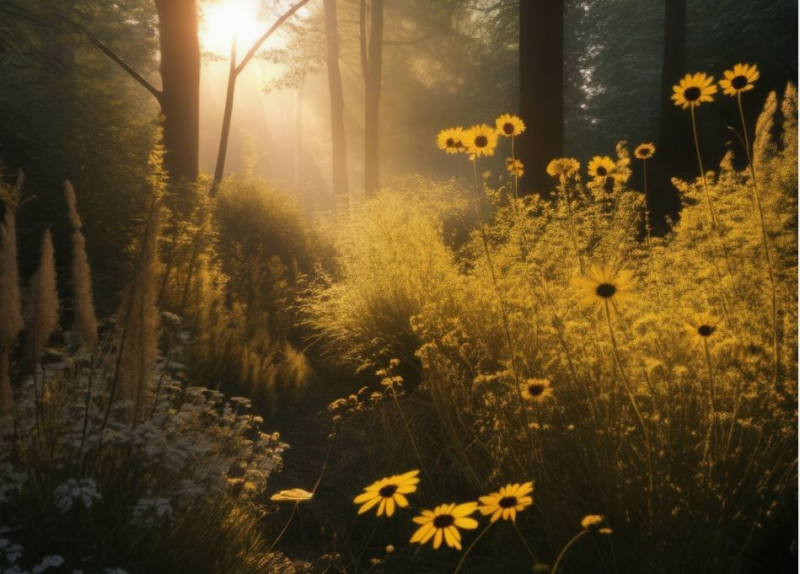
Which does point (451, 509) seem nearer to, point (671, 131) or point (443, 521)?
point (443, 521)

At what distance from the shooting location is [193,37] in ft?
27.3

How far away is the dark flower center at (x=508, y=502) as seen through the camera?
169 centimetres

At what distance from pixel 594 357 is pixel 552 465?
1.61 ft

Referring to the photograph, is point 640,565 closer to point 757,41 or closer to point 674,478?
point 674,478

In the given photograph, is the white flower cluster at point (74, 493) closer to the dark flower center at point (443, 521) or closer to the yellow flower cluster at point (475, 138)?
the dark flower center at point (443, 521)

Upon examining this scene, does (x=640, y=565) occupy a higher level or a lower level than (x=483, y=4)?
lower

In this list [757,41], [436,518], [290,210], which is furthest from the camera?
[757,41]

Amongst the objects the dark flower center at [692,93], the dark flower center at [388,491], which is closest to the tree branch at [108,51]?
the dark flower center at [692,93]

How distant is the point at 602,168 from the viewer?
3838mm

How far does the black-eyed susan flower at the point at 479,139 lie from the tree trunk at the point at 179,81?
5.70 m

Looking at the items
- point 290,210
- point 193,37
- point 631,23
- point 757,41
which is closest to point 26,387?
point 193,37

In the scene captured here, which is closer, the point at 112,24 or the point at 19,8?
the point at 19,8

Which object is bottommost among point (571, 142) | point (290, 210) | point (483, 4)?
point (290, 210)

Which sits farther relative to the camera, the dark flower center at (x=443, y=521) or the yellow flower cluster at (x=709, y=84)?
the yellow flower cluster at (x=709, y=84)
